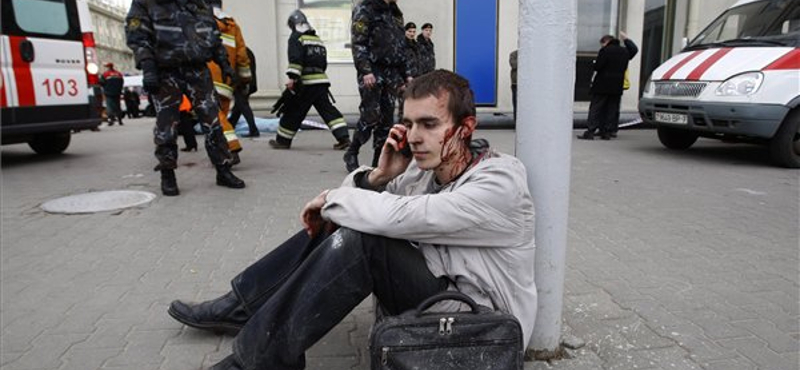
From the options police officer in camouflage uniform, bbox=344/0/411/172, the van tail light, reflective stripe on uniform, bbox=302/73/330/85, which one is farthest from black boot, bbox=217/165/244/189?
the van tail light

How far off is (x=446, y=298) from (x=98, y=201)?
4.40m

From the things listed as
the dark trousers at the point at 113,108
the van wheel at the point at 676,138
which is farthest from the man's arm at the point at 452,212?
the dark trousers at the point at 113,108

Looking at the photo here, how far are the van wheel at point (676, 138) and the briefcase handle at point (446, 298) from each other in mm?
7722

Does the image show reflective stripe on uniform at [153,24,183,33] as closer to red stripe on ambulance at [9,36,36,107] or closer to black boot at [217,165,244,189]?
black boot at [217,165,244,189]

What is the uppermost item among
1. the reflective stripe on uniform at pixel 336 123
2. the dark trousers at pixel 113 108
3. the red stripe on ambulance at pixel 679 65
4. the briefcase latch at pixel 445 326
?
the red stripe on ambulance at pixel 679 65

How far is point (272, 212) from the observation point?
5.00m

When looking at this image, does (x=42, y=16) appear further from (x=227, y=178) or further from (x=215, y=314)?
(x=215, y=314)

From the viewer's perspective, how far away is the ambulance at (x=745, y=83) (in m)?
6.71

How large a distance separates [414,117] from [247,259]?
2.05 meters

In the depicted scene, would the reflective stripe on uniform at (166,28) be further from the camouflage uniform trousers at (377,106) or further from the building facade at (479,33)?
the building facade at (479,33)

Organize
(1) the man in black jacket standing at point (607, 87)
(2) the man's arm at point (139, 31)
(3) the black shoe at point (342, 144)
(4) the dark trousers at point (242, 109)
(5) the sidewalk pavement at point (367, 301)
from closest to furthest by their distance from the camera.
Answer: (5) the sidewalk pavement at point (367, 301) → (2) the man's arm at point (139, 31) → (3) the black shoe at point (342, 144) → (4) the dark trousers at point (242, 109) → (1) the man in black jacket standing at point (607, 87)

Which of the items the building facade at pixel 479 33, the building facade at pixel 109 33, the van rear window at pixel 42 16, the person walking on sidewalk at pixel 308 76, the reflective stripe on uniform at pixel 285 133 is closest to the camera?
the van rear window at pixel 42 16

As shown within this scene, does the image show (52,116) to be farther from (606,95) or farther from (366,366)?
(606,95)

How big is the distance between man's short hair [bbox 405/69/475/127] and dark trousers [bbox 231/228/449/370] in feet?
1.70
